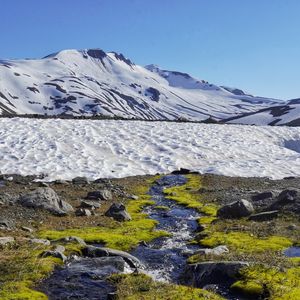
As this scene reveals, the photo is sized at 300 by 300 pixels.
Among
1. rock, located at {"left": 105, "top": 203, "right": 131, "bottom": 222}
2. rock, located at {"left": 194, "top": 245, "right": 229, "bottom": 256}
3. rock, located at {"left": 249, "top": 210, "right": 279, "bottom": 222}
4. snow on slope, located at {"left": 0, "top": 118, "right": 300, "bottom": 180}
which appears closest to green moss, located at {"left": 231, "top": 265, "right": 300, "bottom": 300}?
rock, located at {"left": 194, "top": 245, "right": 229, "bottom": 256}

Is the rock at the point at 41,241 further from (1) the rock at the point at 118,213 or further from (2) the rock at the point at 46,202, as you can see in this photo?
(1) the rock at the point at 118,213

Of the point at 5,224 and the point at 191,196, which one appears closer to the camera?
the point at 5,224

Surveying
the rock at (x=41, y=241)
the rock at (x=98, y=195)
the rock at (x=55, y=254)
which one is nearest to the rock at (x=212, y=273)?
the rock at (x=55, y=254)

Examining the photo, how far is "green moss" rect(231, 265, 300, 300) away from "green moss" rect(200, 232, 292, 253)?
342 cm

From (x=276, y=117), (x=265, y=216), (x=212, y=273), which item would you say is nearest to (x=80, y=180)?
(x=265, y=216)

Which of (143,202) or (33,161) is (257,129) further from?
(143,202)

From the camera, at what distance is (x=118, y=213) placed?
25.0 m

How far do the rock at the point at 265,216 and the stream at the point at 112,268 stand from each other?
3342 mm

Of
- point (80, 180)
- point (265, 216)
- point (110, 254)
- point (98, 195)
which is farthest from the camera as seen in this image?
point (80, 180)

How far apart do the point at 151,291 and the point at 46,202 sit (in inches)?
567

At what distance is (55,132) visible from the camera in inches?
2314

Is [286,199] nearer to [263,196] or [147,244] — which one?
[263,196]

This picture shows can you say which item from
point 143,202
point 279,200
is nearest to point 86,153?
point 143,202

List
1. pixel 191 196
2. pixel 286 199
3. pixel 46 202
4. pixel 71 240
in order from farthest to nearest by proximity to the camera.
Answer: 1. pixel 191 196
2. pixel 286 199
3. pixel 46 202
4. pixel 71 240
